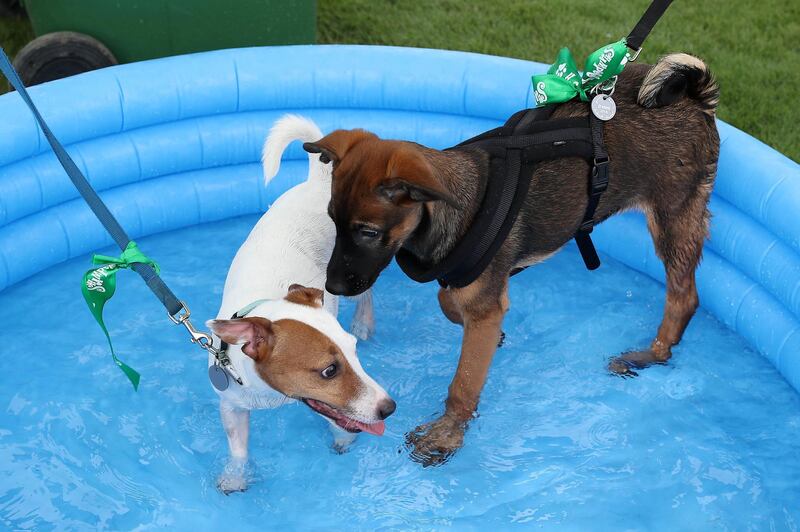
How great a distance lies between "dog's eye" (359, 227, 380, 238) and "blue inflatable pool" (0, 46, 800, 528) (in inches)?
49.4

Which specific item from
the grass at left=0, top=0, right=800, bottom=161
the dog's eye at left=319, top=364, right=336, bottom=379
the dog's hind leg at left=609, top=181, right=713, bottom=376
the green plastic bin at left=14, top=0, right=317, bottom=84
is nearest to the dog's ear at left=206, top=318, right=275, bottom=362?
the dog's eye at left=319, top=364, right=336, bottom=379

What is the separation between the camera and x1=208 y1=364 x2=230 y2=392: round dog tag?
3262 mm

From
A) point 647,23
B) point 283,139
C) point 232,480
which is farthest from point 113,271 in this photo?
point 647,23

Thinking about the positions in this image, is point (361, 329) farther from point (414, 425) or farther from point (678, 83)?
point (678, 83)

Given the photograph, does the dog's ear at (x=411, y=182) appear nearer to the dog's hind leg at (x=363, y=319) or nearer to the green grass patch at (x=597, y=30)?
the dog's hind leg at (x=363, y=319)

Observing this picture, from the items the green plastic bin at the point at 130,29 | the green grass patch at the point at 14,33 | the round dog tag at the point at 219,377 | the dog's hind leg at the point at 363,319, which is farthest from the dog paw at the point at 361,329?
the green grass patch at the point at 14,33

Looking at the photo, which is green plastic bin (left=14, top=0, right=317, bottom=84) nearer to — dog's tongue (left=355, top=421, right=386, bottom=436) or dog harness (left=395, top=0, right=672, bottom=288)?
dog harness (left=395, top=0, right=672, bottom=288)

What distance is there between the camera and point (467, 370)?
398 centimetres

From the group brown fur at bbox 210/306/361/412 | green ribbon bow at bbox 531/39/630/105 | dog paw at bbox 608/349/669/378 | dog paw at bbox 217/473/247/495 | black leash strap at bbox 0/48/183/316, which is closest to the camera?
brown fur at bbox 210/306/361/412

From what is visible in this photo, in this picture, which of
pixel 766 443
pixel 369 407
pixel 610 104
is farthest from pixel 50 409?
pixel 766 443

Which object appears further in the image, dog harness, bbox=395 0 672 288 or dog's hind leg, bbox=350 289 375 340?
dog's hind leg, bbox=350 289 375 340

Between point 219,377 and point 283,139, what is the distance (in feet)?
3.81

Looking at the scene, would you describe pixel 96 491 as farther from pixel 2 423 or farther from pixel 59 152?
pixel 59 152

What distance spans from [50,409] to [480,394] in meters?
2.04
